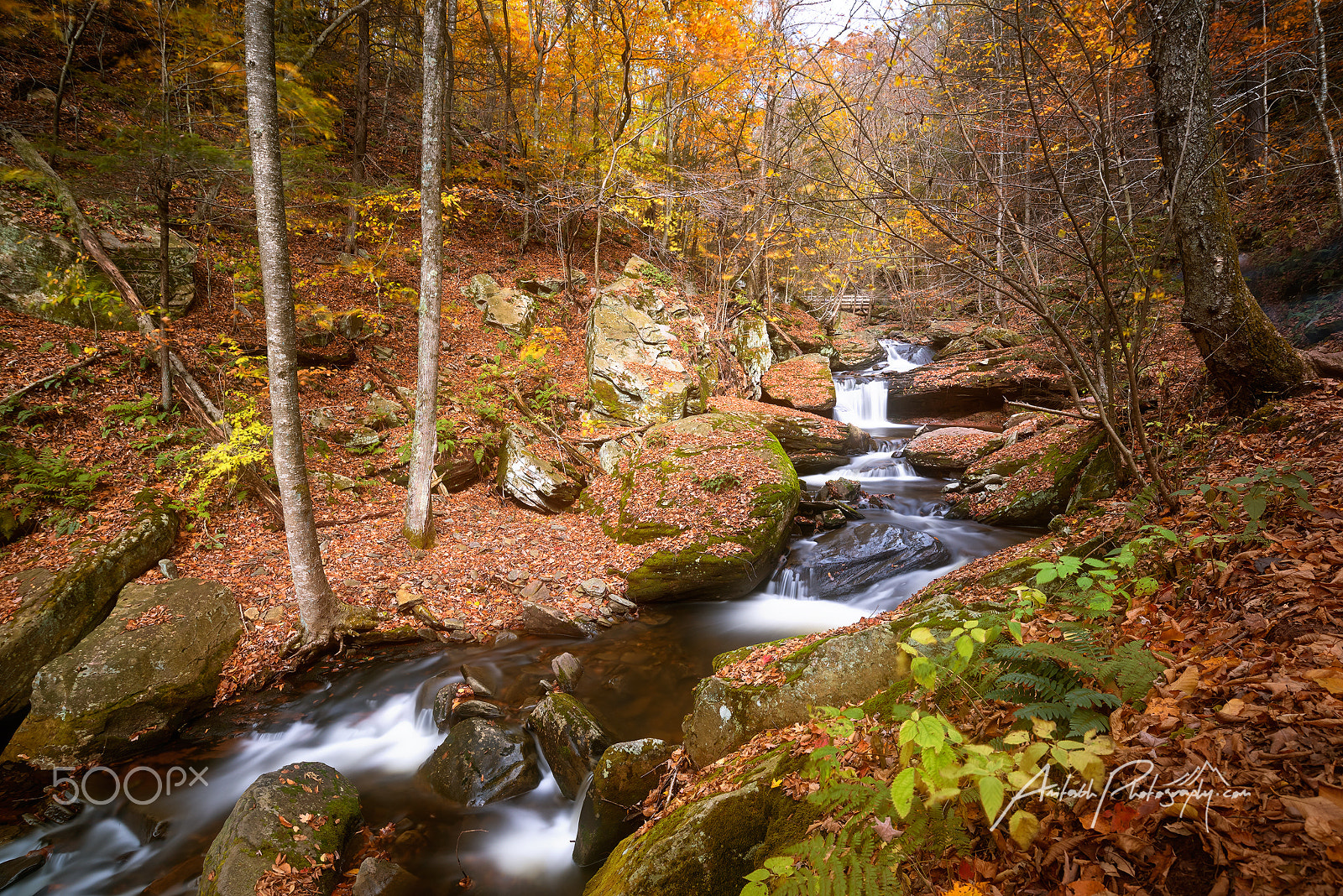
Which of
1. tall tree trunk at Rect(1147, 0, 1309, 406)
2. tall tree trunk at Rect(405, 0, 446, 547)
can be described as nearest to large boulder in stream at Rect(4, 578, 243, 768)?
tall tree trunk at Rect(405, 0, 446, 547)

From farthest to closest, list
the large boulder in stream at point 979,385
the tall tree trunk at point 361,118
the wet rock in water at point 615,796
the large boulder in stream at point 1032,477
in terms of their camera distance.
Result: 1. the large boulder in stream at point 979,385
2. the tall tree trunk at point 361,118
3. the large boulder in stream at point 1032,477
4. the wet rock in water at point 615,796

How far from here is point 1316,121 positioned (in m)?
10.4

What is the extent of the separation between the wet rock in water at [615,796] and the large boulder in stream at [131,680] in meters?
4.31

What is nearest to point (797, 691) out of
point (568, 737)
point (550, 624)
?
point (568, 737)

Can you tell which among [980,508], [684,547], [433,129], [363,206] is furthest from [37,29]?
[980,508]

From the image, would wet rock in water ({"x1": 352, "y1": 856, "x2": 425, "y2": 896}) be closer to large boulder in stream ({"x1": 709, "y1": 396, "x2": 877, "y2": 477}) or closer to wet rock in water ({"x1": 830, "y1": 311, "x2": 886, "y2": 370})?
large boulder in stream ({"x1": 709, "y1": 396, "x2": 877, "y2": 477})

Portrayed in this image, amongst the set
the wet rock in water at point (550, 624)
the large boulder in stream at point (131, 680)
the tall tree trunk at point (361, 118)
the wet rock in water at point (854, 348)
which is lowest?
the wet rock in water at point (550, 624)

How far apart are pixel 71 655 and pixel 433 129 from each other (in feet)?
23.4

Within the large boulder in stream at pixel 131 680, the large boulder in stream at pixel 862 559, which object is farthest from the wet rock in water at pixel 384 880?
the large boulder in stream at pixel 862 559

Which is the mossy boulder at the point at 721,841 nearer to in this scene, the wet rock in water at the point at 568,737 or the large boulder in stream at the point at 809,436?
the wet rock in water at the point at 568,737

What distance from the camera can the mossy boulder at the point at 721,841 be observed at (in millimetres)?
2646

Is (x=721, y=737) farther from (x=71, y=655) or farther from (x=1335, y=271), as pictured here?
(x=1335, y=271)

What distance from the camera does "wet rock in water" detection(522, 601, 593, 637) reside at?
686cm

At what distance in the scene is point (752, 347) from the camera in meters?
17.0
